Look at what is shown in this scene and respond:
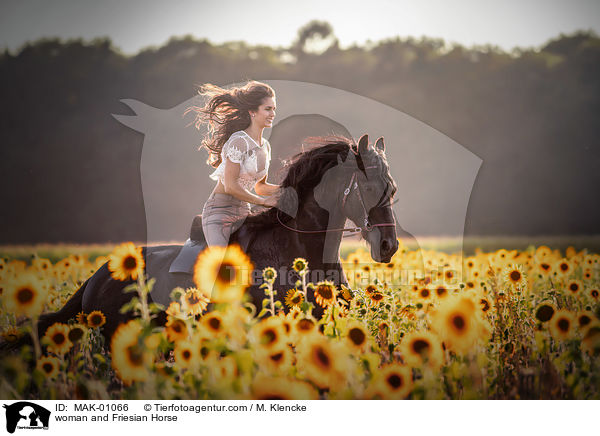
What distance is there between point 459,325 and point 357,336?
0.55 metres

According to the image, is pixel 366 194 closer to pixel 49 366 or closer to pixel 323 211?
pixel 323 211

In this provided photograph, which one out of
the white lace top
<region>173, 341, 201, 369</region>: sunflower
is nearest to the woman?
the white lace top

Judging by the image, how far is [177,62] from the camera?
15.3 feet

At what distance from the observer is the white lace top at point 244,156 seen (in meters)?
3.34

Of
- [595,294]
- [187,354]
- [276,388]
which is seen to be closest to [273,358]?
[276,388]

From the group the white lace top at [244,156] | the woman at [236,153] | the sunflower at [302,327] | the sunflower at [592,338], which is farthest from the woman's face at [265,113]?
the sunflower at [592,338]

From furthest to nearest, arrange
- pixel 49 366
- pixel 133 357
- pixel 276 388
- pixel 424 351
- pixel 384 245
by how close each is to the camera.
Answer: pixel 384 245 → pixel 49 366 → pixel 424 351 → pixel 133 357 → pixel 276 388

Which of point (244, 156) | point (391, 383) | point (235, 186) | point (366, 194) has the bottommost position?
point (391, 383)

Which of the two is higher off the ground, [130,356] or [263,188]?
[263,188]

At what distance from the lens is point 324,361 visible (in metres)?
2.21

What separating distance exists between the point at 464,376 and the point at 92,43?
4.21 meters

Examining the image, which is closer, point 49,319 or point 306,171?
point 306,171

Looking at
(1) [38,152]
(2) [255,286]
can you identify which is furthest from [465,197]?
(1) [38,152]

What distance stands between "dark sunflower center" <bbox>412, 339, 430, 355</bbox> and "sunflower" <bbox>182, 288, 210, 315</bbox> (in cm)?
145
